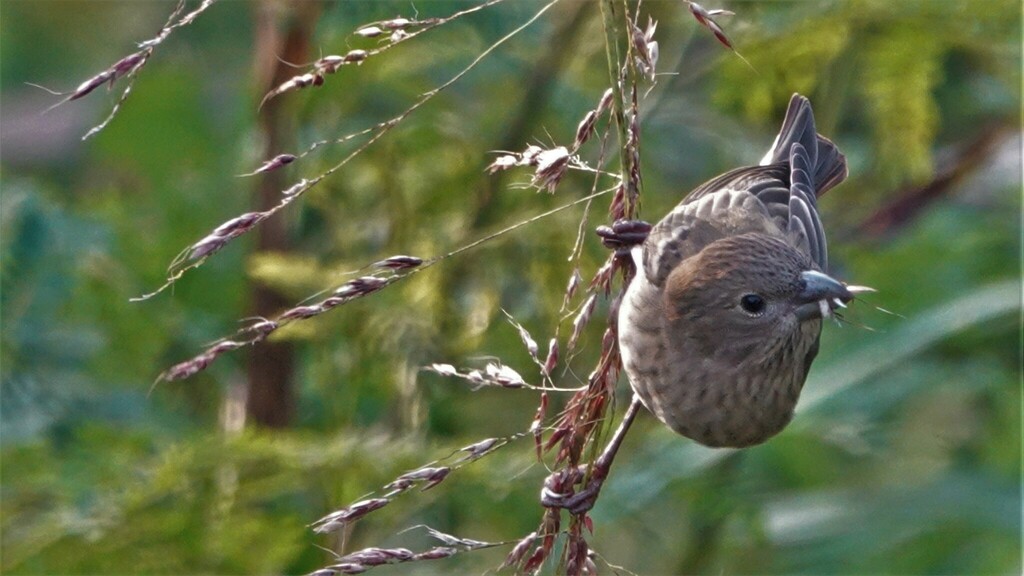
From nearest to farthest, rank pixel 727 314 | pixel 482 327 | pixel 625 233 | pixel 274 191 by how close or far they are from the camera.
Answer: pixel 625 233
pixel 727 314
pixel 482 327
pixel 274 191

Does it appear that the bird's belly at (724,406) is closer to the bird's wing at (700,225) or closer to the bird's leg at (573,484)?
the bird's wing at (700,225)

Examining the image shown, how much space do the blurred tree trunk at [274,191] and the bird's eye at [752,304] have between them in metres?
1.80

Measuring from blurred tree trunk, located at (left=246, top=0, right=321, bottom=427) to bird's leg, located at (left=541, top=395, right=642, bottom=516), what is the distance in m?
2.14

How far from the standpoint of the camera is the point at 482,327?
3.77 metres

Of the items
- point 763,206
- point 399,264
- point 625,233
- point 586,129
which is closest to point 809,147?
point 763,206

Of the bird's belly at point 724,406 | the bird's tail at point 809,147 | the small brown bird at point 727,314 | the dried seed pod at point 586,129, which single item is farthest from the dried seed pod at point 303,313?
the bird's tail at point 809,147

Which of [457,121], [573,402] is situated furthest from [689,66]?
[573,402]

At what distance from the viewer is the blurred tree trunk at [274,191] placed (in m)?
3.95

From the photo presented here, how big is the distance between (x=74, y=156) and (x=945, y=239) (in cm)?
388

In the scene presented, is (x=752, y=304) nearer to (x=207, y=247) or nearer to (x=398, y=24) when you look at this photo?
(x=398, y=24)

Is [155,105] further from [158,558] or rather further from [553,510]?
[553,510]

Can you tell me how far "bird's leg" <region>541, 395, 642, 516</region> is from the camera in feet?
6.40

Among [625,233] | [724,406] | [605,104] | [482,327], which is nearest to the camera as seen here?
[605,104]

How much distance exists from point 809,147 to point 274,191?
5.69 ft
